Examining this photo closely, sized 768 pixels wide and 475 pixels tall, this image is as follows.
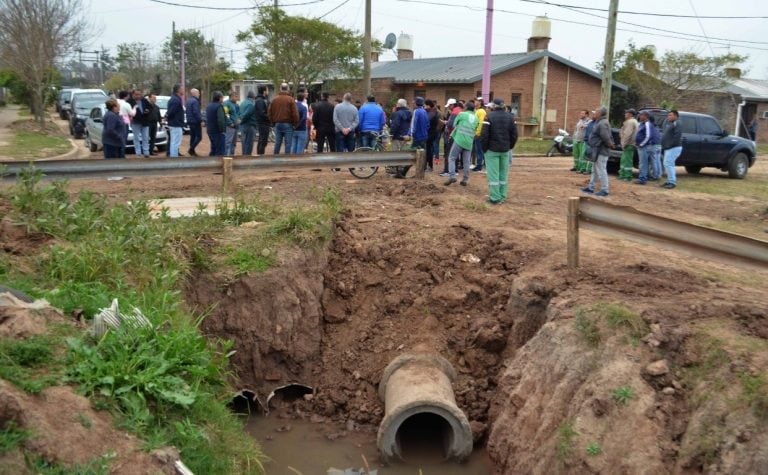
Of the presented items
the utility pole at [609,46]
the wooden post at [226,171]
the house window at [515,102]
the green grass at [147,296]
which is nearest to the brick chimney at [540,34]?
the house window at [515,102]

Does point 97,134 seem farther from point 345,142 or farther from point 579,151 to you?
point 579,151

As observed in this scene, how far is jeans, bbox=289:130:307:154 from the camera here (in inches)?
559

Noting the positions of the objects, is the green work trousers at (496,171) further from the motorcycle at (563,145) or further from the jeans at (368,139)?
the motorcycle at (563,145)

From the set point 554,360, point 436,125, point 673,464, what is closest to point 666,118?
point 436,125

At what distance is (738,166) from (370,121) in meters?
10.2

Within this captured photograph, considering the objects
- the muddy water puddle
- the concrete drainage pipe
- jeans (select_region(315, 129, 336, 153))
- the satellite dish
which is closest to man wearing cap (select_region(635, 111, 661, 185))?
jeans (select_region(315, 129, 336, 153))

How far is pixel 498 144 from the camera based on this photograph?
11164mm

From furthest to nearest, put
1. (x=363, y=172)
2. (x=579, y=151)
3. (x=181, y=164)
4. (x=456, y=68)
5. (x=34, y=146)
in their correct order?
(x=456, y=68), (x=34, y=146), (x=579, y=151), (x=363, y=172), (x=181, y=164)

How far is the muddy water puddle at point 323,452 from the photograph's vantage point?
6.54 metres

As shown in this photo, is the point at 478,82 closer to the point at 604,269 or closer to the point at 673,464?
the point at 604,269

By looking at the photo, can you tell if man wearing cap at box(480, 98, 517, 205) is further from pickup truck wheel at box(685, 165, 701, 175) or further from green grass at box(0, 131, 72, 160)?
green grass at box(0, 131, 72, 160)

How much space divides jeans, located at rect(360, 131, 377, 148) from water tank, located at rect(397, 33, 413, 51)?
34.8 m

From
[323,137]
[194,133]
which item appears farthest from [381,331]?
[194,133]

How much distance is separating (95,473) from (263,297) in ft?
12.9
